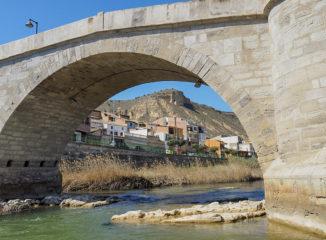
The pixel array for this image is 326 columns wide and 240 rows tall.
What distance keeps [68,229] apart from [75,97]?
185 inches

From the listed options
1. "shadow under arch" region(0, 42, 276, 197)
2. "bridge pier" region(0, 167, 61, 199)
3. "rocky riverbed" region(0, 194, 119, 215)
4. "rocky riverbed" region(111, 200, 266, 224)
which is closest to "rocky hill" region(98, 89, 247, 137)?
"bridge pier" region(0, 167, 61, 199)

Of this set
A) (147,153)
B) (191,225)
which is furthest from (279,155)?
(147,153)

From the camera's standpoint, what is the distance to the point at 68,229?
5.68 m

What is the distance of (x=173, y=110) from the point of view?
82.2m

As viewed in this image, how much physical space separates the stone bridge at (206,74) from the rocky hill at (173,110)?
66.6 m

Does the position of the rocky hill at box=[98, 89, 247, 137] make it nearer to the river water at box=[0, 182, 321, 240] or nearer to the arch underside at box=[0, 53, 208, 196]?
the arch underside at box=[0, 53, 208, 196]

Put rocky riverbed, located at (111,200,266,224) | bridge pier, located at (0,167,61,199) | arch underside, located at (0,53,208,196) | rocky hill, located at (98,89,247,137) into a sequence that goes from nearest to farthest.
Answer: rocky riverbed, located at (111,200,266,224) → arch underside, located at (0,53,208,196) → bridge pier, located at (0,167,61,199) → rocky hill, located at (98,89,247,137)

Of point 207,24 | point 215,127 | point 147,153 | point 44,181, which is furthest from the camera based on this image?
point 215,127

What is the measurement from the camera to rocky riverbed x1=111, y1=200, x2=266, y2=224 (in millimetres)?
5402

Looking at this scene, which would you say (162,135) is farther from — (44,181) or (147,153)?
(44,181)

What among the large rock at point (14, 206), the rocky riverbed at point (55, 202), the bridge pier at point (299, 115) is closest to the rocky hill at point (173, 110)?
the rocky riverbed at point (55, 202)

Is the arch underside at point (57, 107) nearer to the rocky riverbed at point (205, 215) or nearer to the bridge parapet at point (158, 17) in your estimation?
the bridge parapet at point (158, 17)

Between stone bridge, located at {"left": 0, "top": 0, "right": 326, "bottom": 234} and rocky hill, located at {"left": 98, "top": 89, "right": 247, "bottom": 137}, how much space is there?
66.6 m

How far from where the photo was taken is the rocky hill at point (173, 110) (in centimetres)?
7994
